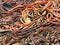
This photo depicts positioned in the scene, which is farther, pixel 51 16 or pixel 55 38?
pixel 51 16

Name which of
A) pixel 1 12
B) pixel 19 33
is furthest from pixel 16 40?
pixel 1 12

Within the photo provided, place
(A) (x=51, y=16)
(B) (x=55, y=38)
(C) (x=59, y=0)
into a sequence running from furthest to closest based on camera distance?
(C) (x=59, y=0), (A) (x=51, y=16), (B) (x=55, y=38)

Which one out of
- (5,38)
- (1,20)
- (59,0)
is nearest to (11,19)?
(1,20)

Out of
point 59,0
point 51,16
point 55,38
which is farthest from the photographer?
point 59,0

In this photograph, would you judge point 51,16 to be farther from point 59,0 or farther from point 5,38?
point 5,38

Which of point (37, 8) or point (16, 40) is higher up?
point (37, 8)

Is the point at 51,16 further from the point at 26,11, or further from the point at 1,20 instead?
the point at 1,20
